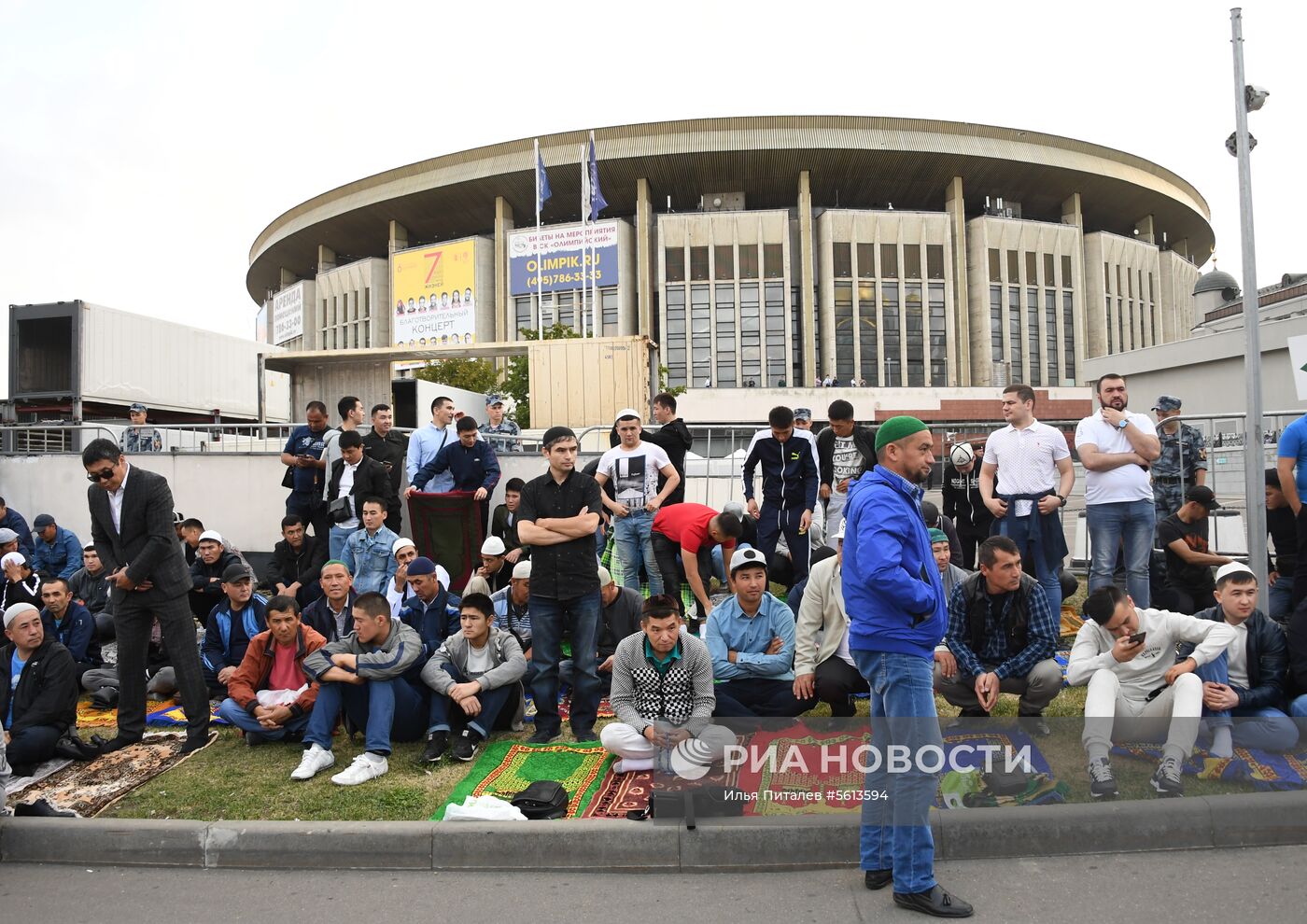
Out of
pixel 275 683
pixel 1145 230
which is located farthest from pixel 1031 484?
pixel 1145 230

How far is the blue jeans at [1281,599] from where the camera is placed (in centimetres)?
660

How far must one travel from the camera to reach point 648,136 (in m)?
47.4

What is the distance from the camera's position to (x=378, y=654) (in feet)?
18.6

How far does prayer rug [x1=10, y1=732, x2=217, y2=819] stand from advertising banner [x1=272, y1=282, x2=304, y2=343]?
205 ft

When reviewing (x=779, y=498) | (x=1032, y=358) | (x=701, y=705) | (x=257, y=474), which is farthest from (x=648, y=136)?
(x=701, y=705)

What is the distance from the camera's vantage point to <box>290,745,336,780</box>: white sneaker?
5.32 m

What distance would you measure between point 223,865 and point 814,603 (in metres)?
3.64

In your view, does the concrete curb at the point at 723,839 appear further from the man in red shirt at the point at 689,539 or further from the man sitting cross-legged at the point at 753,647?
the man in red shirt at the point at 689,539

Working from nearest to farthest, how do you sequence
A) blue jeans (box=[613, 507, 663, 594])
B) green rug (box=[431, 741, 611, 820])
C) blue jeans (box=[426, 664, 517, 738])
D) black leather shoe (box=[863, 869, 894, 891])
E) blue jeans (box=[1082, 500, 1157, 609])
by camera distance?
1. black leather shoe (box=[863, 869, 894, 891])
2. green rug (box=[431, 741, 611, 820])
3. blue jeans (box=[426, 664, 517, 738])
4. blue jeans (box=[1082, 500, 1157, 609])
5. blue jeans (box=[613, 507, 663, 594])

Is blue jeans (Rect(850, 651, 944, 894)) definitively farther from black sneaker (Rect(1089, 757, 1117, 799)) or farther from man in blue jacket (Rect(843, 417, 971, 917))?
black sneaker (Rect(1089, 757, 1117, 799))

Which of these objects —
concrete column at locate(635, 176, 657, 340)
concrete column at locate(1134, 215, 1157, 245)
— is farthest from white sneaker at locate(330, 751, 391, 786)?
concrete column at locate(1134, 215, 1157, 245)

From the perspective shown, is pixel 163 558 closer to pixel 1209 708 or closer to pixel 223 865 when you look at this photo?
pixel 223 865

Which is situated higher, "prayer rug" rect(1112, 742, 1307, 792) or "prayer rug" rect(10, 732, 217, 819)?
"prayer rug" rect(1112, 742, 1307, 792)

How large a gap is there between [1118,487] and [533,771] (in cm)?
485
